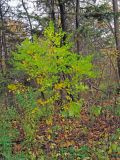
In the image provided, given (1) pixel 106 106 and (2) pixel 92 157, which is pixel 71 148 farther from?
(1) pixel 106 106

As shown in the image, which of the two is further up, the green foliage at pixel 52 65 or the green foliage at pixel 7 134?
the green foliage at pixel 52 65

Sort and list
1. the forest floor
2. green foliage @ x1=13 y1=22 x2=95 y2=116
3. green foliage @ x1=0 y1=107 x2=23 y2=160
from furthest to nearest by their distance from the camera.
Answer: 1. green foliage @ x1=13 y1=22 x2=95 y2=116
2. the forest floor
3. green foliage @ x1=0 y1=107 x2=23 y2=160

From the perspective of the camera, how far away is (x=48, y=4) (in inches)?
567

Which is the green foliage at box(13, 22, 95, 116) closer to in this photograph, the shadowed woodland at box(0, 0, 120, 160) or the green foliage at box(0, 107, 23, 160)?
the shadowed woodland at box(0, 0, 120, 160)

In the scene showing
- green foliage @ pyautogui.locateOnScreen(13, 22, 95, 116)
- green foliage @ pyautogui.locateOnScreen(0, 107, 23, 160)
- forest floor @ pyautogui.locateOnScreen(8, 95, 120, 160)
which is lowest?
forest floor @ pyautogui.locateOnScreen(8, 95, 120, 160)

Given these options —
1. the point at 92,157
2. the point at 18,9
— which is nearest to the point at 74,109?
the point at 92,157

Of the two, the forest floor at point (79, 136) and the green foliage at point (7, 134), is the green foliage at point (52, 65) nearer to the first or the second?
the forest floor at point (79, 136)

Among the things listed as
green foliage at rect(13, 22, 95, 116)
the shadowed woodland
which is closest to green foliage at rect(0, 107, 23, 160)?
the shadowed woodland

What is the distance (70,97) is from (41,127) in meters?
1.90

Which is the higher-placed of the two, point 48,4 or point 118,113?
point 48,4

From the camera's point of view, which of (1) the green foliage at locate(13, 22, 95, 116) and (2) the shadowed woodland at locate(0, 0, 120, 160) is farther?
Result: (1) the green foliage at locate(13, 22, 95, 116)

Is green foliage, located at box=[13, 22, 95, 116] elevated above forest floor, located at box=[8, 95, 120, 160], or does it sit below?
above

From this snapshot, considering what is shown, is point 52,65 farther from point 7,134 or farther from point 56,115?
point 7,134

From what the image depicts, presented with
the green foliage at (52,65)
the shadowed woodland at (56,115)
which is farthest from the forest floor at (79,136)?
the green foliage at (52,65)
